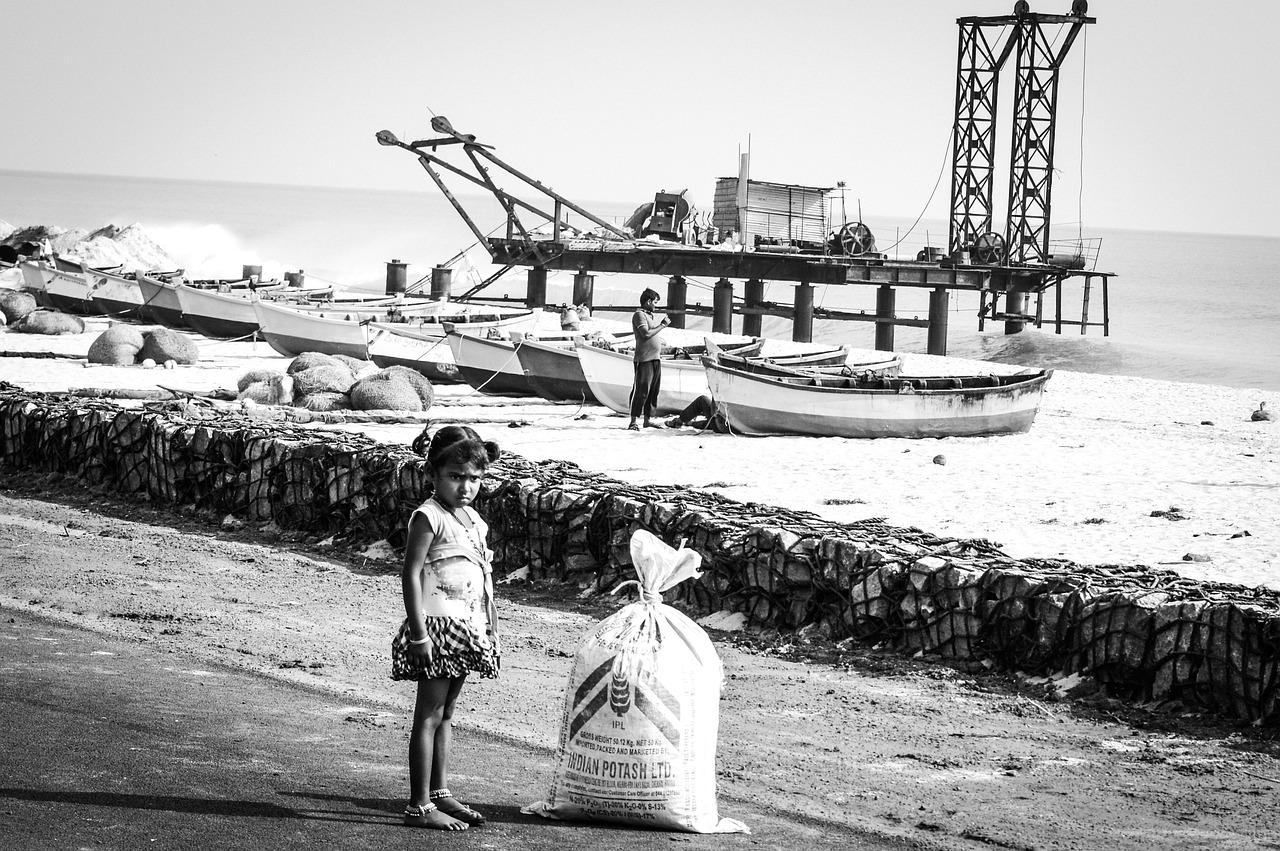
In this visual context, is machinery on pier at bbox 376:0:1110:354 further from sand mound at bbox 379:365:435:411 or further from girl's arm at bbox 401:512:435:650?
girl's arm at bbox 401:512:435:650

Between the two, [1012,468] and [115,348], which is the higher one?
[115,348]

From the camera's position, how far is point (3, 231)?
61.8 metres

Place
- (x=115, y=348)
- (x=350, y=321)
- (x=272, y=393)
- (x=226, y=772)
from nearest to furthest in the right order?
(x=226, y=772) → (x=272, y=393) → (x=115, y=348) → (x=350, y=321)

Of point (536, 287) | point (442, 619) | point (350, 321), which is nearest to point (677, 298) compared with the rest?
point (536, 287)

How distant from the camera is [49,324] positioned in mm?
30188

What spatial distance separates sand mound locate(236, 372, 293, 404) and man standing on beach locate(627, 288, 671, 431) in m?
4.94

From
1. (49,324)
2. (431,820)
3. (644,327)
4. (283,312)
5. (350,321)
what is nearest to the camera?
(431,820)

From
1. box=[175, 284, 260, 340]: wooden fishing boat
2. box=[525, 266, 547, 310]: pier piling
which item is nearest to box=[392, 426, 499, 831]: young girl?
box=[175, 284, 260, 340]: wooden fishing boat

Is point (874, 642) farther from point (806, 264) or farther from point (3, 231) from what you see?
point (3, 231)

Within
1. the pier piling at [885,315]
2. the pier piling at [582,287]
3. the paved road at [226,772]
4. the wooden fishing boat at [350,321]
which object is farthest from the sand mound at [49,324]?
the paved road at [226,772]

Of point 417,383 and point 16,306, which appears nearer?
point 417,383

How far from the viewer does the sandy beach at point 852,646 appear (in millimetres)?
5547

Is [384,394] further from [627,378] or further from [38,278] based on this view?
[38,278]

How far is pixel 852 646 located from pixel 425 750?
392cm
